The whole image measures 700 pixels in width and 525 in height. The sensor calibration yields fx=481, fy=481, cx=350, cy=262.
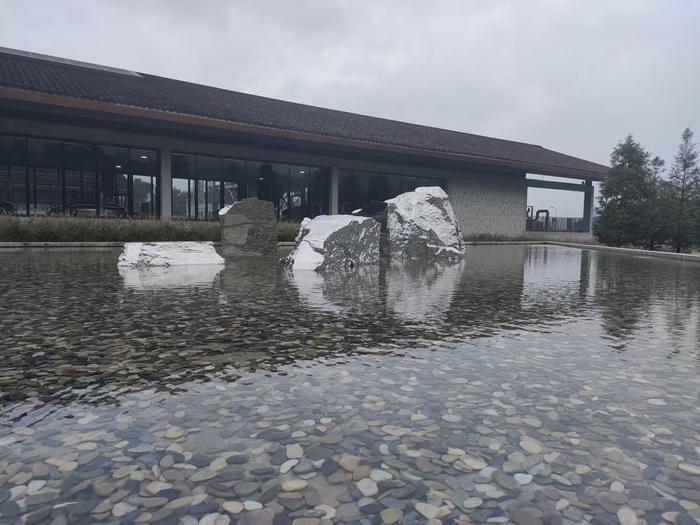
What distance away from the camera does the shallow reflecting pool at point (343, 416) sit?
6.23ft

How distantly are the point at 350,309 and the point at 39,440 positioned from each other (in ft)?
12.1

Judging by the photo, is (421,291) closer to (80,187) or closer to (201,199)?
(201,199)

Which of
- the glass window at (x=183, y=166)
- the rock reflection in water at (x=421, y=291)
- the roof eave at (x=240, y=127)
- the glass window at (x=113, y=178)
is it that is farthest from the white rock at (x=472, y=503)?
the glass window at (x=183, y=166)

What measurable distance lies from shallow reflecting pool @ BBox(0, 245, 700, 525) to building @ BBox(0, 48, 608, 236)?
15.4 m

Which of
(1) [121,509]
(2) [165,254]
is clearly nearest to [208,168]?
(2) [165,254]

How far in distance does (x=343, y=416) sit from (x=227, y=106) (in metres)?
22.5

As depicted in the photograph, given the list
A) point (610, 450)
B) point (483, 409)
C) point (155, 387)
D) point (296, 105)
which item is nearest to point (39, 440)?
point (155, 387)

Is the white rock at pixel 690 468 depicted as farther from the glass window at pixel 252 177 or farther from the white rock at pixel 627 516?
the glass window at pixel 252 177

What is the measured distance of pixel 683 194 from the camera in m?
23.4

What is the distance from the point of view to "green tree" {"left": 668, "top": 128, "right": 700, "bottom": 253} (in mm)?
21450

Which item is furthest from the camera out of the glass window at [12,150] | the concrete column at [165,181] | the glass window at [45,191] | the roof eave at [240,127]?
the concrete column at [165,181]

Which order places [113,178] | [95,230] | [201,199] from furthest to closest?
1. [201,199]
2. [113,178]
3. [95,230]

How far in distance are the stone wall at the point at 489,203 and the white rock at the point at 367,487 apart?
2742 cm

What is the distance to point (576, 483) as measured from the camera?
2.04 m
